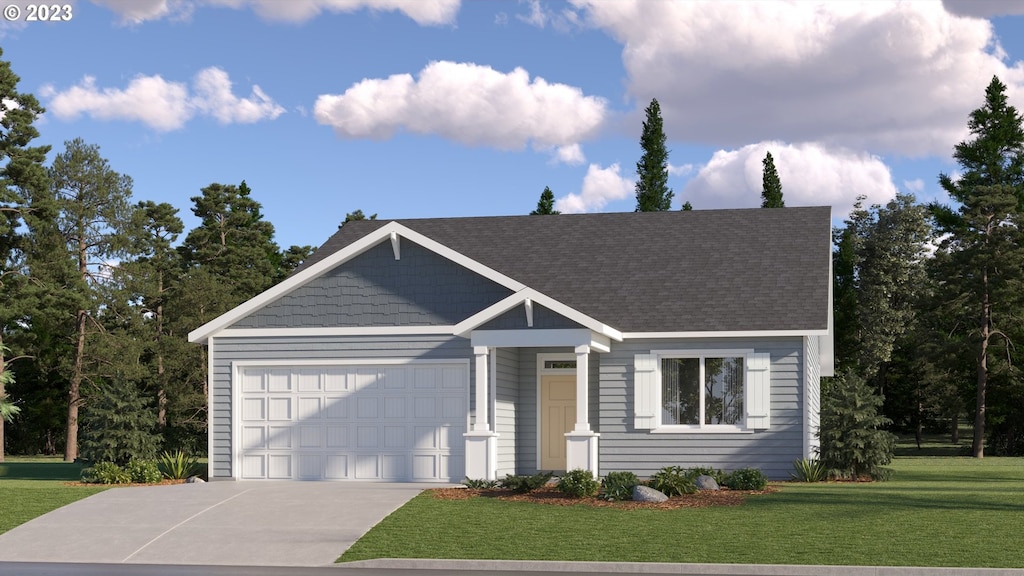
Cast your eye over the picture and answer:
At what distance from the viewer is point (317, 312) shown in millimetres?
26562

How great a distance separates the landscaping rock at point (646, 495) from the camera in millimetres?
20250

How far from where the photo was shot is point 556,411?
28.1 m

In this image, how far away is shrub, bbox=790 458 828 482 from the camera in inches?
981

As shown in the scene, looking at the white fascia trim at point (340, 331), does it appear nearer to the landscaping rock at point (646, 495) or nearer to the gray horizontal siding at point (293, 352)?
the gray horizontal siding at point (293, 352)

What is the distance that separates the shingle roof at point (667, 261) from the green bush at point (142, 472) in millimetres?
6688

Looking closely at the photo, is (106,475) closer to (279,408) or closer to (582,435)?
(279,408)

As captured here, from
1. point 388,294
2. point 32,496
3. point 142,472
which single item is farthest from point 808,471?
point 32,496

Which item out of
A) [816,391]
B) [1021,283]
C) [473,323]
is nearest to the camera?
[473,323]

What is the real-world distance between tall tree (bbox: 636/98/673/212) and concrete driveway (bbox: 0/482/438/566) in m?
37.0

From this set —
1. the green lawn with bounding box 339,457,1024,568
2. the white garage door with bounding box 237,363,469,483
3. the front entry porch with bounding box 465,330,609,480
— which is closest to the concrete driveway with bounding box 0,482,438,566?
the green lawn with bounding box 339,457,1024,568


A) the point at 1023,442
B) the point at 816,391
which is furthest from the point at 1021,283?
the point at 816,391

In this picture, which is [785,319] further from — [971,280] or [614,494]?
[971,280]

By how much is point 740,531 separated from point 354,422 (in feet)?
36.2

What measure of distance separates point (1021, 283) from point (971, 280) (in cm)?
199
